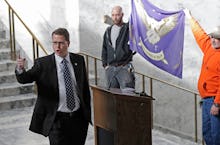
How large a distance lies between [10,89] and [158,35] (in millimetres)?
3505

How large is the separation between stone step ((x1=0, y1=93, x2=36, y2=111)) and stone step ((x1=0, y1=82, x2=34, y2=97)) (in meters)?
0.09

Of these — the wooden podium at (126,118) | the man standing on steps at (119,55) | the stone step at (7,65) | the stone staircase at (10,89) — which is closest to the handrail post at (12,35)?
the stone staircase at (10,89)

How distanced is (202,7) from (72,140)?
5648 mm

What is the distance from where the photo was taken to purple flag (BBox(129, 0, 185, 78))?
6273 mm

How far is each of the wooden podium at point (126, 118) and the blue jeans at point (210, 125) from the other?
2.47ft

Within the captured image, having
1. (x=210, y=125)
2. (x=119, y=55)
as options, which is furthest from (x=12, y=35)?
(x=210, y=125)

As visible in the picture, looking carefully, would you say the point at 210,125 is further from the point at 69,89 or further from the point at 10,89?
the point at 10,89

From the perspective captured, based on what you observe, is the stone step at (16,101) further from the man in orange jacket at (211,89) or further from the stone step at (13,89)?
the man in orange jacket at (211,89)

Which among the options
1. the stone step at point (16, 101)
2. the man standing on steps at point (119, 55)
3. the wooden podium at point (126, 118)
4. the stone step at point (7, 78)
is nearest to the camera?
the wooden podium at point (126, 118)

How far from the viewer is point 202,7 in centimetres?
974

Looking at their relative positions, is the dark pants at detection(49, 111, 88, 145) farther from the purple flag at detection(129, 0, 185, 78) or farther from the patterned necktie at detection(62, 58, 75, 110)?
the purple flag at detection(129, 0, 185, 78)

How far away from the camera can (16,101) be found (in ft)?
29.1

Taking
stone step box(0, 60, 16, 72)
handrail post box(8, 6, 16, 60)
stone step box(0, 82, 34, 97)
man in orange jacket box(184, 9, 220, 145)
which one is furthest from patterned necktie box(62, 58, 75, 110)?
handrail post box(8, 6, 16, 60)

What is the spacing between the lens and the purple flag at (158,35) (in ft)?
20.6
